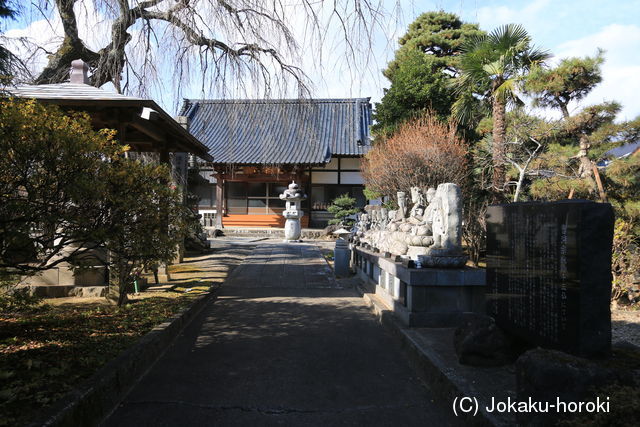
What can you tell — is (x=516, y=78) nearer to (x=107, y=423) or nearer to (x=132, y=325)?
(x=132, y=325)

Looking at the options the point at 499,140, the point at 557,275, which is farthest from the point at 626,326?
the point at 499,140

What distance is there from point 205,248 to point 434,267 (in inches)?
405

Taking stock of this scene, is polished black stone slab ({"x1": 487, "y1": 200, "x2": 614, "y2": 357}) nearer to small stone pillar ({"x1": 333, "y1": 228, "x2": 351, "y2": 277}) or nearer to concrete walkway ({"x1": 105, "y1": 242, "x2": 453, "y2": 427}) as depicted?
concrete walkway ({"x1": 105, "y1": 242, "x2": 453, "y2": 427})

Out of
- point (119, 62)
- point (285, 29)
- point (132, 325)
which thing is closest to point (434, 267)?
point (285, 29)

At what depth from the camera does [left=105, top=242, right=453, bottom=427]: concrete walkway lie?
10.7 feet

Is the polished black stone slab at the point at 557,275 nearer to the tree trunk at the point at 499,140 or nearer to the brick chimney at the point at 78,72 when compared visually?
the tree trunk at the point at 499,140

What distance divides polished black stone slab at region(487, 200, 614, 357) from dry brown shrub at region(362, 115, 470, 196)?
885cm

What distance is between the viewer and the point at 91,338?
14.2ft

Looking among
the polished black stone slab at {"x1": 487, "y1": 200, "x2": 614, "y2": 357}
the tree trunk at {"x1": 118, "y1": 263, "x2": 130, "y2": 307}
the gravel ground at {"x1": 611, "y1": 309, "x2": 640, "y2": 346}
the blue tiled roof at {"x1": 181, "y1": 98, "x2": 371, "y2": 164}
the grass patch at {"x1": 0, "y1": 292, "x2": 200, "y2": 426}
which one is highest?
the blue tiled roof at {"x1": 181, "y1": 98, "x2": 371, "y2": 164}

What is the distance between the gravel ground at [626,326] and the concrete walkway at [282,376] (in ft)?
11.0

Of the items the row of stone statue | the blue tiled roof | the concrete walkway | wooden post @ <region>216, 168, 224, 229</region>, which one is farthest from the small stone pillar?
wooden post @ <region>216, 168, 224, 229</region>

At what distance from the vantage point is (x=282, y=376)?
4.04 meters

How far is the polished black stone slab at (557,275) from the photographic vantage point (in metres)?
2.86

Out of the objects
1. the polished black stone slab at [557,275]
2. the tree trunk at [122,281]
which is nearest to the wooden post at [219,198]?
the tree trunk at [122,281]
